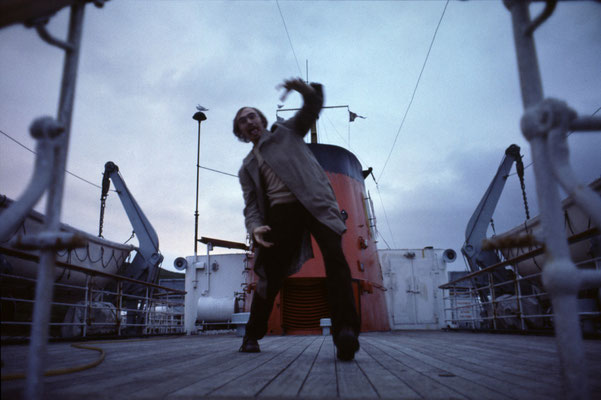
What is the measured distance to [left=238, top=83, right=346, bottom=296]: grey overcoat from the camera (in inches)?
Result: 79.7

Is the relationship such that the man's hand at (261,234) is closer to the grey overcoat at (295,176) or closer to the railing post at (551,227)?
the grey overcoat at (295,176)

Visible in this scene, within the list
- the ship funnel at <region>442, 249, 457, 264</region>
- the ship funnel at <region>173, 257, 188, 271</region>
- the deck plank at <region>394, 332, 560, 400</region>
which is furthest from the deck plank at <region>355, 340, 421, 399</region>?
the ship funnel at <region>442, 249, 457, 264</region>

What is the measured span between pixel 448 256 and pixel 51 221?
11.3m

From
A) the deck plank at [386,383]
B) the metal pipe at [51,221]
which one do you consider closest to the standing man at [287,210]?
the deck plank at [386,383]

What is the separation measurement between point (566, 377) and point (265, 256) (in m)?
1.68

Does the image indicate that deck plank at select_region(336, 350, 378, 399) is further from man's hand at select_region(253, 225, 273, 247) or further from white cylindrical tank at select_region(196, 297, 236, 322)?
white cylindrical tank at select_region(196, 297, 236, 322)

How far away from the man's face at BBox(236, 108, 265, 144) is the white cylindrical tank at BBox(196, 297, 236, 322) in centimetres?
696

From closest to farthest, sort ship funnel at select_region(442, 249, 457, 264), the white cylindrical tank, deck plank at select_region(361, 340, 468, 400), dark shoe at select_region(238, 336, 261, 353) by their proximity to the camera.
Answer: deck plank at select_region(361, 340, 468, 400) < dark shoe at select_region(238, 336, 261, 353) < the white cylindrical tank < ship funnel at select_region(442, 249, 457, 264)

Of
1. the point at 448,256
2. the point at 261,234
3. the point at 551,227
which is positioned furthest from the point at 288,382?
the point at 448,256

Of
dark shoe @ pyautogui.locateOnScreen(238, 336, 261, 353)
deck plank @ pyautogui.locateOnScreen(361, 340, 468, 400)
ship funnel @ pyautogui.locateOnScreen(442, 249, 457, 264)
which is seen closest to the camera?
deck plank @ pyautogui.locateOnScreen(361, 340, 468, 400)

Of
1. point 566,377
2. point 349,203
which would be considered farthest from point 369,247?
point 566,377

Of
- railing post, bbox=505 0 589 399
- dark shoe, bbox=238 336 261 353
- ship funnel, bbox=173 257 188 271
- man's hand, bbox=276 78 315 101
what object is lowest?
dark shoe, bbox=238 336 261 353

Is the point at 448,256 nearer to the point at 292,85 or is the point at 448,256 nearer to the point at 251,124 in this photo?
the point at 251,124

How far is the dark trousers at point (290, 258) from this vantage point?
186 centimetres
